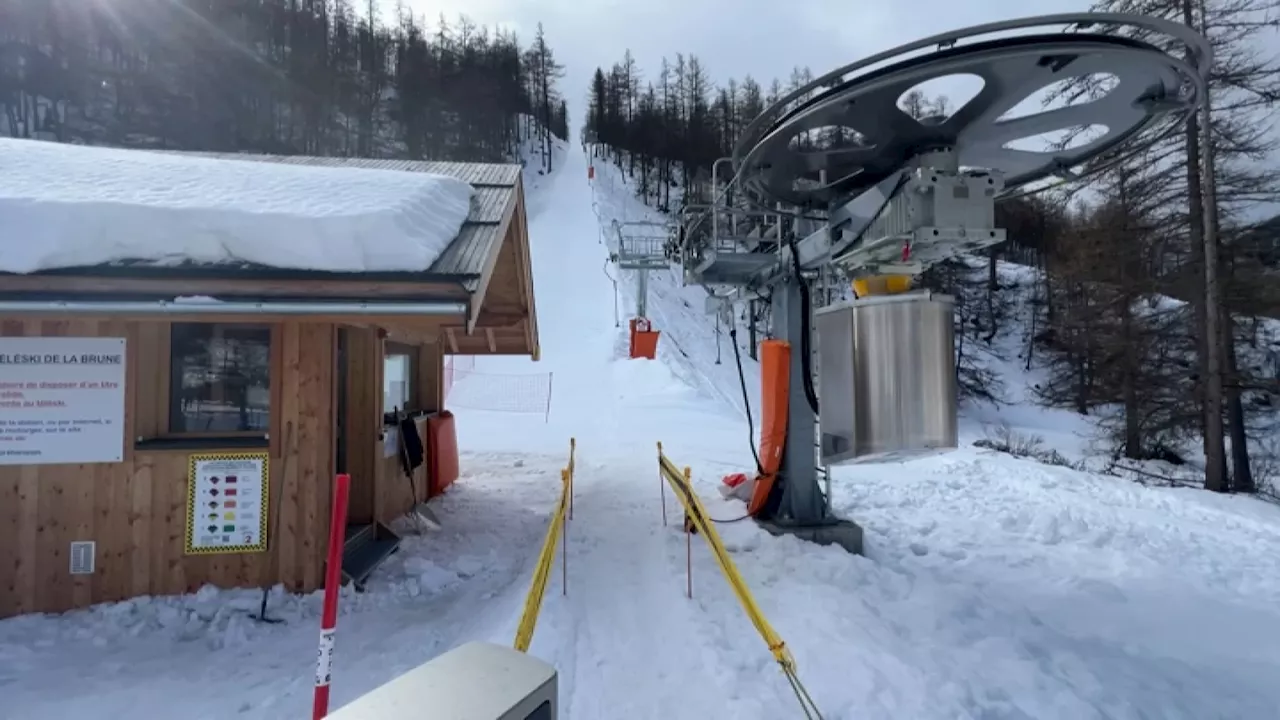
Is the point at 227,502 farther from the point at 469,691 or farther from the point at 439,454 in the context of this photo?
the point at 469,691

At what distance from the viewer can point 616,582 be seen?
5.57 meters

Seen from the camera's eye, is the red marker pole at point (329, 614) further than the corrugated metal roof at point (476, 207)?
No

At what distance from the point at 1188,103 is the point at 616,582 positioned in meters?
5.34

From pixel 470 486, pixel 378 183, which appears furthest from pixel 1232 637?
pixel 470 486

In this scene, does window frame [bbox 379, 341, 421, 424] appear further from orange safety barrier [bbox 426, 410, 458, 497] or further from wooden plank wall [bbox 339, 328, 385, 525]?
wooden plank wall [bbox 339, 328, 385, 525]

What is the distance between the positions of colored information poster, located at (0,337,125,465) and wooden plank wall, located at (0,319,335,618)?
0.08m

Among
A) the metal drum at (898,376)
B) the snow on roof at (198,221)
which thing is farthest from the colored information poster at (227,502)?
the metal drum at (898,376)

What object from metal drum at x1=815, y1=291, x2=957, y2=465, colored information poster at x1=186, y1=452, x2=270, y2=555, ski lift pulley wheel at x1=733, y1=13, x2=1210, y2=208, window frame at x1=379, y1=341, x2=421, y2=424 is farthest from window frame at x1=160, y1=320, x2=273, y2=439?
metal drum at x1=815, y1=291, x2=957, y2=465

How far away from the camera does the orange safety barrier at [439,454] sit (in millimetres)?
9531

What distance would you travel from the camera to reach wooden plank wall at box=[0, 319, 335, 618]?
5.02 m

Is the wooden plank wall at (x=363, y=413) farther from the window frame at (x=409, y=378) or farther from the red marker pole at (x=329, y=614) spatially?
the red marker pole at (x=329, y=614)

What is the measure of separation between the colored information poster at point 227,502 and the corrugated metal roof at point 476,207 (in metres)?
2.36

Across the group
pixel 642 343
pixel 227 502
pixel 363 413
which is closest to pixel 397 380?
pixel 363 413

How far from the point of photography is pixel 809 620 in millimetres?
4648
